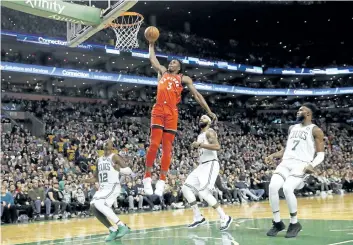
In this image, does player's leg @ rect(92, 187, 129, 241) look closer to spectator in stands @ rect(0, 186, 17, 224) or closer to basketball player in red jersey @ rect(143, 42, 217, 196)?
basketball player in red jersey @ rect(143, 42, 217, 196)

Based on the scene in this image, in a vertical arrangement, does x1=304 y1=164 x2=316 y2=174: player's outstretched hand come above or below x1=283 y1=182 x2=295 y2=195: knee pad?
above

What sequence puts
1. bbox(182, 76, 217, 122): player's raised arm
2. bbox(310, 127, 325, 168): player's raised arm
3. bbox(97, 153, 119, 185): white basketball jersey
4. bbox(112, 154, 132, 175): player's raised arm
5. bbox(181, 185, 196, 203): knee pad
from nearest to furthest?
bbox(182, 76, 217, 122): player's raised arm < bbox(310, 127, 325, 168): player's raised arm < bbox(112, 154, 132, 175): player's raised arm < bbox(97, 153, 119, 185): white basketball jersey < bbox(181, 185, 196, 203): knee pad

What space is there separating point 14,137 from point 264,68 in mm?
26925

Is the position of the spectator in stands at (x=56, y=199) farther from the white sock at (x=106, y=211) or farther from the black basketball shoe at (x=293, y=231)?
the black basketball shoe at (x=293, y=231)

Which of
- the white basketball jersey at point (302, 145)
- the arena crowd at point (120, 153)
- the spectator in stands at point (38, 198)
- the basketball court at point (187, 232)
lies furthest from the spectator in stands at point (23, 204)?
the white basketball jersey at point (302, 145)

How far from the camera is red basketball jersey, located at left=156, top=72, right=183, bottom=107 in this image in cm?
Result: 697

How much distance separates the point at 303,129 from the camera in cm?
866

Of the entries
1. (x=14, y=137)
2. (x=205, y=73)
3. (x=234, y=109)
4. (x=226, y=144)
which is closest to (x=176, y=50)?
(x=205, y=73)

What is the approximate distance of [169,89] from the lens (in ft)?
23.1

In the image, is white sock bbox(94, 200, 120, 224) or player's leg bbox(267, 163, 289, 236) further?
white sock bbox(94, 200, 120, 224)

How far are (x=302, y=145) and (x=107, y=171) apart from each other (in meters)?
3.70

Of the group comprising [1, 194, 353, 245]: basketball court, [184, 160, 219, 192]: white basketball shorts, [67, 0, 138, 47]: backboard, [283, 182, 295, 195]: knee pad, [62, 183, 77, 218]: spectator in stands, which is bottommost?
[1, 194, 353, 245]: basketball court

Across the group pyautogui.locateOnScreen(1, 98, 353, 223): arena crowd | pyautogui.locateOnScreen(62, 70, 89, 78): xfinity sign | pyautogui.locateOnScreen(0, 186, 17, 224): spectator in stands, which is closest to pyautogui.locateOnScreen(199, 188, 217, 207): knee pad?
pyautogui.locateOnScreen(1, 98, 353, 223): arena crowd

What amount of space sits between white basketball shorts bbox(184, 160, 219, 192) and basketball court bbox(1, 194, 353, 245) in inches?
36.1
